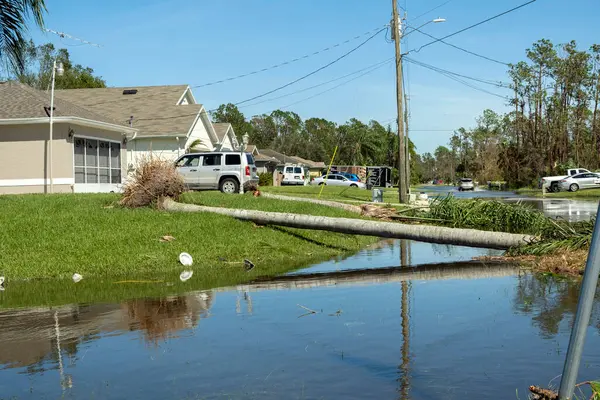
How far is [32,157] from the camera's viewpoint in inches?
1118

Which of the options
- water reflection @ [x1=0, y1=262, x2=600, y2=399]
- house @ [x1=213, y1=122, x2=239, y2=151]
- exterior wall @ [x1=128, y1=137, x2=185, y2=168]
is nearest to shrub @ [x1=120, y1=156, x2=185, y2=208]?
water reflection @ [x1=0, y1=262, x2=600, y2=399]

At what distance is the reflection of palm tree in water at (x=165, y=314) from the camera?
26.3 feet

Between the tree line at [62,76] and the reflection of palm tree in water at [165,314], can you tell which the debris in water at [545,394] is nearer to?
the reflection of palm tree in water at [165,314]

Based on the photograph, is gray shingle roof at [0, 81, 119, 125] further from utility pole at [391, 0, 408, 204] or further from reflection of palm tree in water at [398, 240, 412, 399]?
reflection of palm tree in water at [398, 240, 412, 399]

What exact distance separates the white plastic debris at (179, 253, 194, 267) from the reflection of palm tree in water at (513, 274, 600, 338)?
635 centimetres

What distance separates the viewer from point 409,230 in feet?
47.3

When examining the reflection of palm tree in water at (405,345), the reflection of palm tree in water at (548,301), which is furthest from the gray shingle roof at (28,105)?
the reflection of palm tree in water at (548,301)

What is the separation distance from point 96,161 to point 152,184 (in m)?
14.5

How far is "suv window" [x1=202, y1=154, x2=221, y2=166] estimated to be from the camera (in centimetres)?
3045

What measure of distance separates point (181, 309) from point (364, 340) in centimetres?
311

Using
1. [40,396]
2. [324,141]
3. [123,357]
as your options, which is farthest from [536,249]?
[324,141]

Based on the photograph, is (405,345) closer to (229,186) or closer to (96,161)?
(229,186)

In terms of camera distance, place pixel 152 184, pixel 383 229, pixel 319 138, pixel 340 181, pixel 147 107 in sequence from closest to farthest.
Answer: pixel 383 229
pixel 152 184
pixel 147 107
pixel 340 181
pixel 319 138

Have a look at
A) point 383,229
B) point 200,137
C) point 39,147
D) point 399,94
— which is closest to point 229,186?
point 39,147
